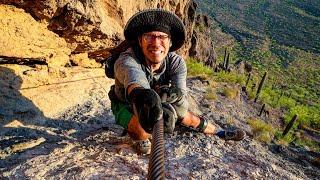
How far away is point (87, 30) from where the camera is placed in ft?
23.7

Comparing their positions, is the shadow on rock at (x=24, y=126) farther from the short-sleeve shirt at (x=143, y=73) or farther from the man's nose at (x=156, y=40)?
the man's nose at (x=156, y=40)

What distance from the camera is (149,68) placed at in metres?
4.17

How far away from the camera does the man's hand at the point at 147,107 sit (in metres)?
3.01

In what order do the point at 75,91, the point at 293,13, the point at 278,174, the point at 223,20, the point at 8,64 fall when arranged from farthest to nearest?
the point at 293,13 < the point at 223,20 < the point at 75,91 < the point at 8,64 < the point at 278,174

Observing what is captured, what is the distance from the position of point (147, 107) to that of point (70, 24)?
13.8ft

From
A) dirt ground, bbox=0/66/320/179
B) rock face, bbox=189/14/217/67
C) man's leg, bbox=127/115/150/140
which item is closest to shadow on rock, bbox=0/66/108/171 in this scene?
dirt ground, bbox=0/66/320/179

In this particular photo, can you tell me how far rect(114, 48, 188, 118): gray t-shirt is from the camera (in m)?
3.75

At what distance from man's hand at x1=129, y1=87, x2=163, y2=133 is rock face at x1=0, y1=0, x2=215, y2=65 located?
355 cm

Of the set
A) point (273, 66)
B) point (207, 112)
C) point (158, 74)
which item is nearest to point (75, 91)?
point (158, 74)

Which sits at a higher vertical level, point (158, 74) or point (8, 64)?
point (158, 74)

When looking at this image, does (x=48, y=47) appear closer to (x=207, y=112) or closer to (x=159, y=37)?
(x=159, y=37)

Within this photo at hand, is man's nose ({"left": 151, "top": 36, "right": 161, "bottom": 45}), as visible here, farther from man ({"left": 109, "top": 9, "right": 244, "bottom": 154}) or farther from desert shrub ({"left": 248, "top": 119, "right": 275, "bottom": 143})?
desert shrub ({"left": 248, "top": 119, "right": 275, "bottom": 143})

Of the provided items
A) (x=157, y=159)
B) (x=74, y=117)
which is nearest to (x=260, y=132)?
(x=74, y=117)

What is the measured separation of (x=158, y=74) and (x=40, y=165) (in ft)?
5.18
